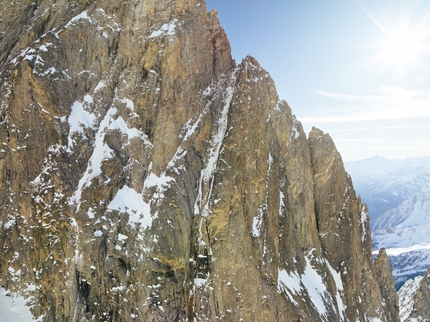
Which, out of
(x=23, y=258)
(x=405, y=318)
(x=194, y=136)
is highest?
(x=194, y=136)

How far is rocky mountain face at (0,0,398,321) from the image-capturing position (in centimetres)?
4059

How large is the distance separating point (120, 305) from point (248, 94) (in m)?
32.1

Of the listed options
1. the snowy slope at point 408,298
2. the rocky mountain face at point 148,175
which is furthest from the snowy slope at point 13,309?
the snowy slope at point 408,298

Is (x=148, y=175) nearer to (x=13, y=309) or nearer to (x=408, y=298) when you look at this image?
(x=13, y=309)

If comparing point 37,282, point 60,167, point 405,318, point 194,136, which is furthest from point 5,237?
point 405,318

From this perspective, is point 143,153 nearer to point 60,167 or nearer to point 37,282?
point 60,167

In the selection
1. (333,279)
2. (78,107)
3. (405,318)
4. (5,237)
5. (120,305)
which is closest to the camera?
(120,305)

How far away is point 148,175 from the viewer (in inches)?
1817

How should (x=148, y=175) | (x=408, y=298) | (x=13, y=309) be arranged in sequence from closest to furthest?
(x=13, y=309)
(x=148, y=175)
(x=408, y=298)

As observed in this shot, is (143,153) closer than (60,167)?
No

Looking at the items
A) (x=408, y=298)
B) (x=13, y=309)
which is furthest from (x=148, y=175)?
(x=408, y=298)

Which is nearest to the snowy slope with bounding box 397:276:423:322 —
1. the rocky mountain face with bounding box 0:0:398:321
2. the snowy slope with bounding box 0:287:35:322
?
the rocky mountain face with bounding box 0:0:398:321

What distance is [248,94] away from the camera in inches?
1911

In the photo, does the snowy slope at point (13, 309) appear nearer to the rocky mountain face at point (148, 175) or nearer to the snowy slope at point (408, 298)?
the rocky mountain face at point (148, 175)
